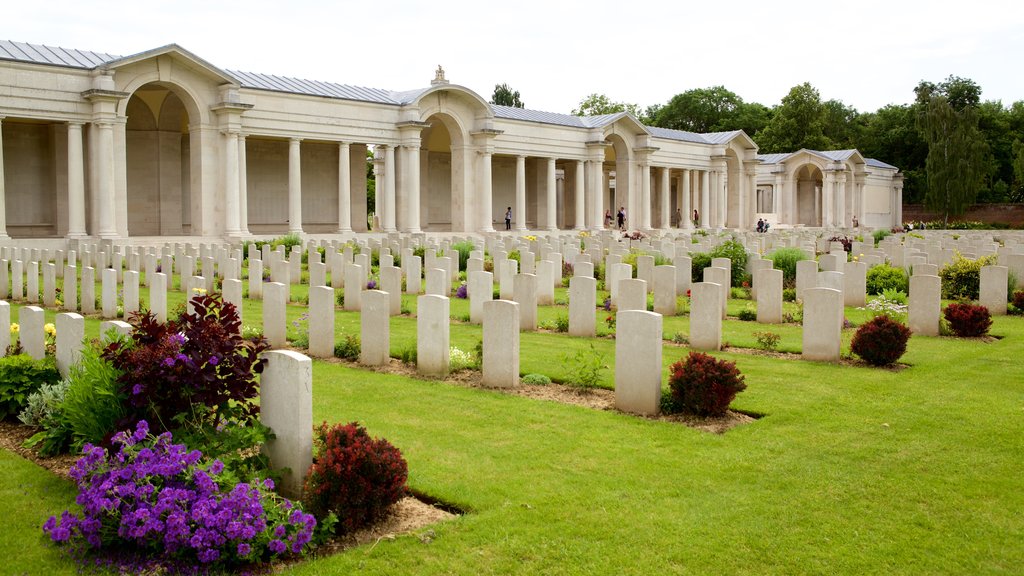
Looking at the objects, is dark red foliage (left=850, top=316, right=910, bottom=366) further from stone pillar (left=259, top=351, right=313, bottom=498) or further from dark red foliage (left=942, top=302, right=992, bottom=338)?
stone pillar (left=259, top=351, right=313, bottom=498)

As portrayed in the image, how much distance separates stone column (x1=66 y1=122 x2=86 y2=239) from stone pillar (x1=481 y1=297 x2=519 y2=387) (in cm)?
2440

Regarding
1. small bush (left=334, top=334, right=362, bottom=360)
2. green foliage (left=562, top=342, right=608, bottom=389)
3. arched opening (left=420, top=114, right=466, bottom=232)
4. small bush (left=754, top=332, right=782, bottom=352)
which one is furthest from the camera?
arched opening (left=420, top=114, right=466, bottom=232)

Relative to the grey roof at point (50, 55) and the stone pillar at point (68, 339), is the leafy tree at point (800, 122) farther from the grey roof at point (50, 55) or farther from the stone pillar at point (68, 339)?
the stone pillar at point (68, 339)

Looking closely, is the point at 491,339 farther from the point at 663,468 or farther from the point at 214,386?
the point at 214,386

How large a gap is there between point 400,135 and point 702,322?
28.1 m

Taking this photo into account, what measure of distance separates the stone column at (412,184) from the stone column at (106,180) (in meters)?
12.4

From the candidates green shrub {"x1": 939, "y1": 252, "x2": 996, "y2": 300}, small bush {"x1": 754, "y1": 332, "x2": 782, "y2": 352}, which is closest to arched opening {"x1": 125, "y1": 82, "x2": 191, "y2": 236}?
green shrub {"x1": 939, "y1": 252, "x2": 996, "y2": 300}

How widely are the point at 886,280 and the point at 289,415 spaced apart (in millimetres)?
15115

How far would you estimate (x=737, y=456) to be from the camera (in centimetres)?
658

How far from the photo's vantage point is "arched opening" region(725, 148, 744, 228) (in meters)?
55.5

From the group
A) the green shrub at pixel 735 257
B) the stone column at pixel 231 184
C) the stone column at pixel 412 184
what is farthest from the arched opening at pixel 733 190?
the green shrub at pixel 735 257

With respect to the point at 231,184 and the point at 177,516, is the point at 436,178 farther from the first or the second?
the point at 177,516

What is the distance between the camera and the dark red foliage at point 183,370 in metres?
5.55

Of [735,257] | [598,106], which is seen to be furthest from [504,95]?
[735,257]
